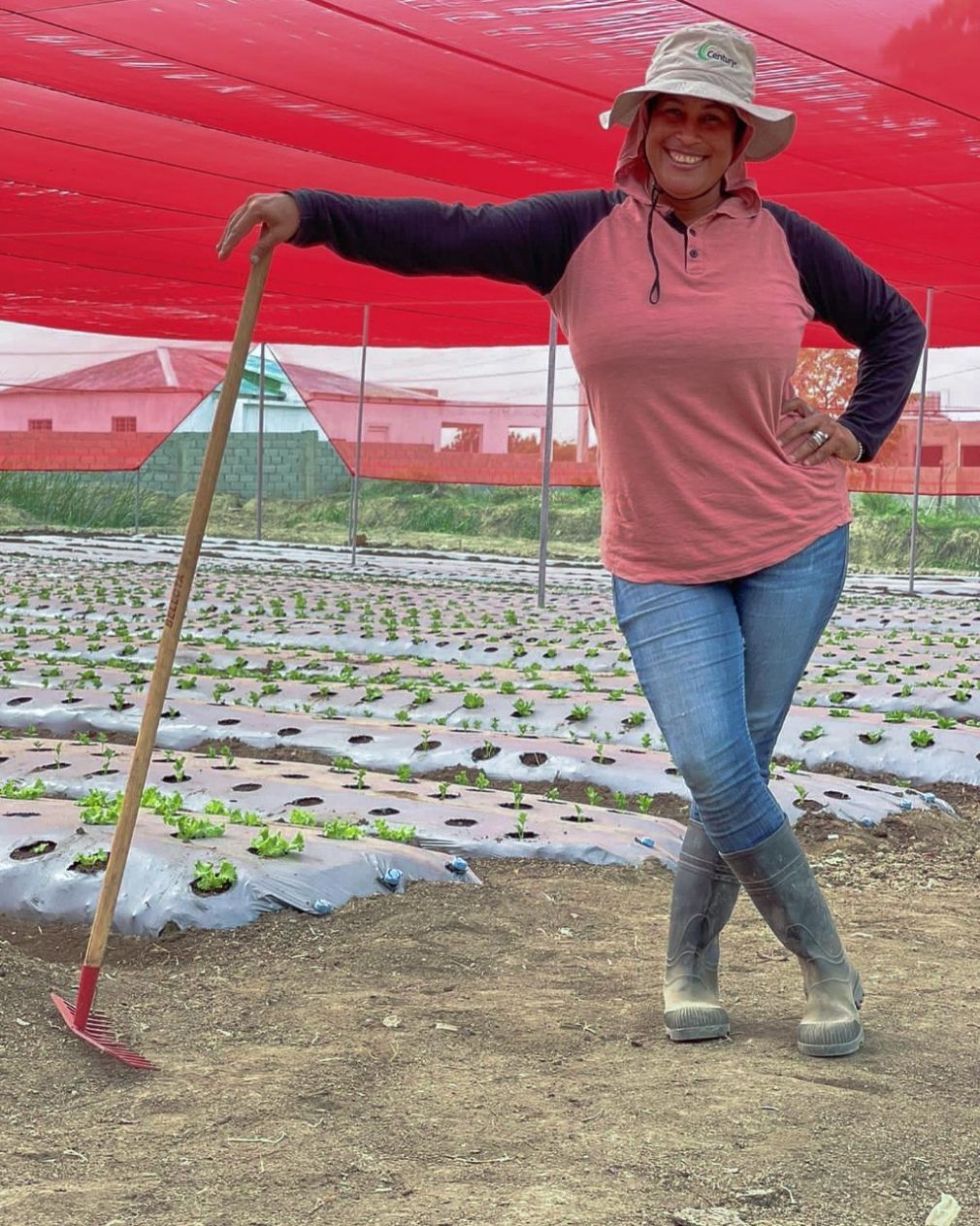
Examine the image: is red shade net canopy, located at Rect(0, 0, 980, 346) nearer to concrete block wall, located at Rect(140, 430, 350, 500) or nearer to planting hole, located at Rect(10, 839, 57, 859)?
planting hole, located at Rect(10, 839, 57, 859)

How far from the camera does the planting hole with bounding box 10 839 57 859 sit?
12.8 feet

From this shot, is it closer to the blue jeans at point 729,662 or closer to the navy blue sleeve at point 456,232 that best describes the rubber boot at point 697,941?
the blue jeans at point 729,662

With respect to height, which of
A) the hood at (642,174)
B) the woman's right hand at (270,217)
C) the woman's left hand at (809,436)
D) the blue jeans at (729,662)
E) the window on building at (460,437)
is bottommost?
the blue jeans at (729,662)

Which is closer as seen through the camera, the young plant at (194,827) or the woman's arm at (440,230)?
the woman's arm at (440,230)

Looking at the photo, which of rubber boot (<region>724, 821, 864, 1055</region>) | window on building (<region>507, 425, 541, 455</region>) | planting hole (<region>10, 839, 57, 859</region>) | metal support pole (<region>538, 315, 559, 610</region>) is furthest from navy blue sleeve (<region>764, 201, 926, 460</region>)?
window on building (<region>507, 425, 541, 455</region>)

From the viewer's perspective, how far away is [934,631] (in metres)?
10.6

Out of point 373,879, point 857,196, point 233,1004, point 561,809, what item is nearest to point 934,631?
point 857,196

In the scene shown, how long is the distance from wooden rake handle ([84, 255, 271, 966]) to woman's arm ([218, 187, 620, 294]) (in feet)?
0.48

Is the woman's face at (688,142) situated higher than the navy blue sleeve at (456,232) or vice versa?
the woman's face at (688,142)

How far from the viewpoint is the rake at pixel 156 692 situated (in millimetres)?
2650

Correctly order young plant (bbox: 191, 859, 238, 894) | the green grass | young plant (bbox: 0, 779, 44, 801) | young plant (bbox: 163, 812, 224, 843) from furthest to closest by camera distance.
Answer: the green grass < young plant (bbox: 0, 779, 44, 801) < young plant (bbox: 163, 812, 224, 843) < young plant (bbox: 191, 859, 238, 894)

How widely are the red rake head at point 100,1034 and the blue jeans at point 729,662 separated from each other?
3.47 ft

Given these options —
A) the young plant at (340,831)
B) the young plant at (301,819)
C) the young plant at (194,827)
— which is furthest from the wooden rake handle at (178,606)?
the young plant at (301,819)

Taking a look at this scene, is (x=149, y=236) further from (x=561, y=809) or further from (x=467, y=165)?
(x=561, y=809)
